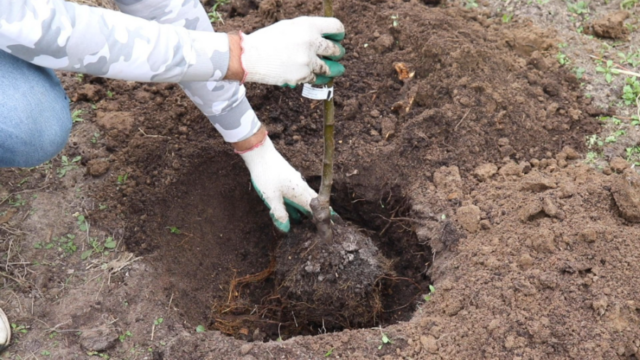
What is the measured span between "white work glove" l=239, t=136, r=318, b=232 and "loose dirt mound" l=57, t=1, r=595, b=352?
0.17m

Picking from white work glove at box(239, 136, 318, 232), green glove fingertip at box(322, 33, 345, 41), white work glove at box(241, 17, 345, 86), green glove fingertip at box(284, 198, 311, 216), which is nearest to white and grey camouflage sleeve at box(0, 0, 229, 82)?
white work glove at box(241, 17, 345, 86)

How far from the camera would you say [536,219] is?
2002 mm

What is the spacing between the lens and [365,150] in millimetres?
2352

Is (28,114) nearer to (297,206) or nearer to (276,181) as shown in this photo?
(276,181)

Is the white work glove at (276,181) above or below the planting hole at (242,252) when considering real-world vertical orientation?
above

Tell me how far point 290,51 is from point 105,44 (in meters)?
0.50

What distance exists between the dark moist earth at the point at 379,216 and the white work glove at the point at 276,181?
12 cm

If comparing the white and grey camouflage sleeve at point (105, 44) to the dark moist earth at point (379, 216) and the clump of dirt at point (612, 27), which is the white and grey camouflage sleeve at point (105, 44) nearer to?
the dark moist earth at point (379, 216)

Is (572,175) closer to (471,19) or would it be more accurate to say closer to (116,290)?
(471,19)

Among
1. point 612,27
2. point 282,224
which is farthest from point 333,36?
point 612,27

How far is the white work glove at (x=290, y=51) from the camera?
1765mm

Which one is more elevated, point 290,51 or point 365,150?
point 290,51

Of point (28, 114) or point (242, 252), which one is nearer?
point (28, 114)

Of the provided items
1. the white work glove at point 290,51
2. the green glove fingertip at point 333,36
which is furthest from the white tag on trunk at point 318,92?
the green glove fingertip at point 333,36
